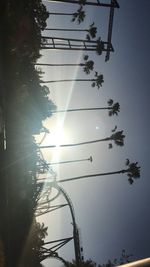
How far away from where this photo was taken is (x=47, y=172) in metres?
12.2

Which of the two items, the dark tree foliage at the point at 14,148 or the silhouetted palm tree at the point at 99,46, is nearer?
the dark tree foliage at the point at 14,148

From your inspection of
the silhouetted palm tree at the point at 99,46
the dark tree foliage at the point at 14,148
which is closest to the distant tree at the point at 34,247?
the dark tree foliage at the point at 14,148

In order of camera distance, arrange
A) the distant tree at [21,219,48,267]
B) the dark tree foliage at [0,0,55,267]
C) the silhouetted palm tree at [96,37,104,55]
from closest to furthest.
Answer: the dark tree foliage at [0,0,55,267], the distant tree at [21,219,48,267], the silhouetted palm tree at [96,37,104,55]

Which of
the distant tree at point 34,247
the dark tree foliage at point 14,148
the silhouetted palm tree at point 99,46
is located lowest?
the distant tree at point 34,247

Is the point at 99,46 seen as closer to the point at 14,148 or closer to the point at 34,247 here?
the point at 14,148

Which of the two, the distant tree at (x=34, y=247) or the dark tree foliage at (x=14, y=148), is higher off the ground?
the dark tree foliage at (x=14, y=148)

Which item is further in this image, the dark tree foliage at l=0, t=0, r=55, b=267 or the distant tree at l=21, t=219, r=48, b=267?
the distant tree at l=21, t=219, r=48, b=267

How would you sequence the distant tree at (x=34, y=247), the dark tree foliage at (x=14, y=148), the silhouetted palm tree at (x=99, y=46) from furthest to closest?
the silhouetted palm tree at (x=99, y=46), the distant tree at (x=34, y=247), the dark tree foliage at (x=14, y=148)

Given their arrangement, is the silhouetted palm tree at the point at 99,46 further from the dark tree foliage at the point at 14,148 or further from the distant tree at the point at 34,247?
the distant tree at the point at 34,247

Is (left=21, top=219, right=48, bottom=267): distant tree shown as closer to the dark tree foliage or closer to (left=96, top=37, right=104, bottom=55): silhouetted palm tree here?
A: the dark tree foliage

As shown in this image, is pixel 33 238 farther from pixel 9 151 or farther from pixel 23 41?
pixel 23 41

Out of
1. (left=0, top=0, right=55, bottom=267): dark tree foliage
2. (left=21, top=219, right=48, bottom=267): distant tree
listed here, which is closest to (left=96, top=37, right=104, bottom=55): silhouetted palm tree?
(left=0, top=0, right=55, bottom=267): dark tree foliage

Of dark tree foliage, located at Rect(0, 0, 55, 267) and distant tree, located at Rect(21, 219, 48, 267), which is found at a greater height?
dark tree foliage, located at Rect(0, 0, 55, 267)

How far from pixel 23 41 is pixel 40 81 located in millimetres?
4552
